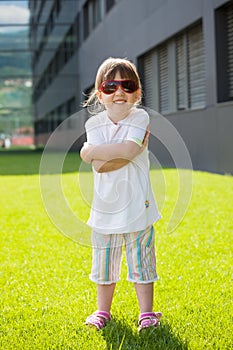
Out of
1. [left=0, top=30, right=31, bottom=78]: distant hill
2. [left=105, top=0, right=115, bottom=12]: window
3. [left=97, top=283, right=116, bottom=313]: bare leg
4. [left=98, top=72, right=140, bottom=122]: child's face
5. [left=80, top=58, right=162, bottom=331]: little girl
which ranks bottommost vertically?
[left=97, top=283, right=116, bottom=313]: bare leg

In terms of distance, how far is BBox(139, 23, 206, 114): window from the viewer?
12.8m

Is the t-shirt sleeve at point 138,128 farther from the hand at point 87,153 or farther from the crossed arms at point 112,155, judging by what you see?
the hand at point 87,153

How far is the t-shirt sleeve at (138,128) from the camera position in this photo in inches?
113

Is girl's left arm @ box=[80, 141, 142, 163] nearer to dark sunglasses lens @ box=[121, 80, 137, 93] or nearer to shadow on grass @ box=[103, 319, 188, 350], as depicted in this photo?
dark sunglasses lens @ box=[121, 80, 137, 93]

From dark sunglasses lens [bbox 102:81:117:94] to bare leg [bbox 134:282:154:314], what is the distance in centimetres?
89

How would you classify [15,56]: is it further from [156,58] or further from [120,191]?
[120,191]

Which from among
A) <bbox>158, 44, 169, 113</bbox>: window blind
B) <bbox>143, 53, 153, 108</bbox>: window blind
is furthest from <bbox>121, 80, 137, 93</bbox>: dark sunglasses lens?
<bbox>143, 53, 153, 108</bbox>: window blind

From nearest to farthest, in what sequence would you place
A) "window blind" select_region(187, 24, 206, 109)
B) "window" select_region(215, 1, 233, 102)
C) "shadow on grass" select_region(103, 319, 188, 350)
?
"shadow on grass" select_region(103, 319, 188, 350) < "window" select_region(215, 1, 233, 102) < "window blind" select_region(187, 24, 206, 109)

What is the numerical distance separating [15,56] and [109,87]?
21038 millimetres

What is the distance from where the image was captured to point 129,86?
116 inches

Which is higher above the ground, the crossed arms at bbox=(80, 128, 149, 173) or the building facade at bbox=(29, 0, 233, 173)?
the building facade at bbox=(29, 0, 233, 173)

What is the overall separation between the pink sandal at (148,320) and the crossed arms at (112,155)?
680mm

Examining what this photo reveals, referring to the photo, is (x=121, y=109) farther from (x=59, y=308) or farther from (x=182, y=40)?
(x=182, y=40)

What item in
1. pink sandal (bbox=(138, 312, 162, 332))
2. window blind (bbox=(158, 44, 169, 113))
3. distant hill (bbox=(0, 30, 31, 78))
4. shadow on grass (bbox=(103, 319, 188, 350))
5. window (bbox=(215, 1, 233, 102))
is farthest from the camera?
distant hill (bbox=(0, 30, 31, 78))
